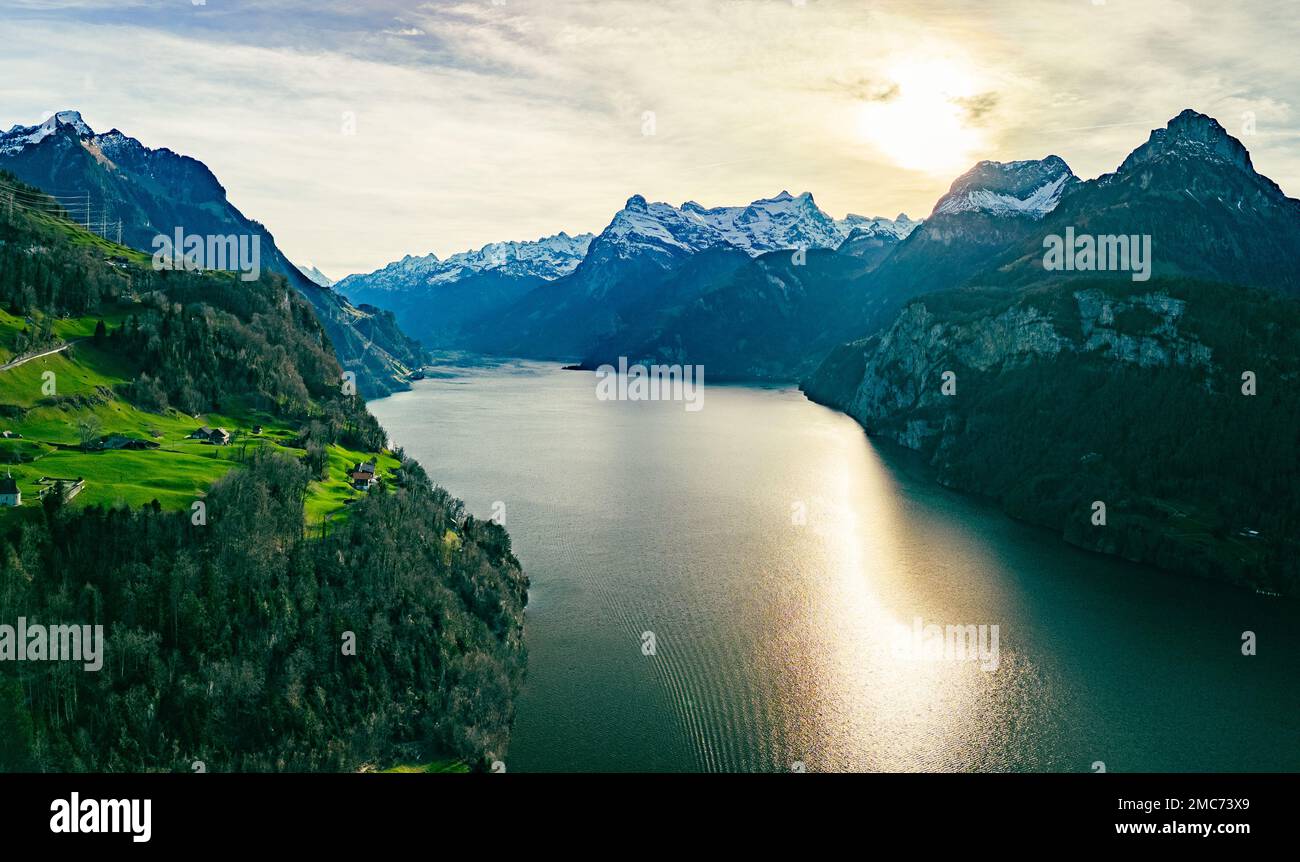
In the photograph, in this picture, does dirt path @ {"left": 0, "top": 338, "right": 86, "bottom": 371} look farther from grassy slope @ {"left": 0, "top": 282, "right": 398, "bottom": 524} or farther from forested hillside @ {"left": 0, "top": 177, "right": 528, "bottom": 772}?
grassy slope @ {"left": 0, "top": 282, "right": 398, "bottom": 524}

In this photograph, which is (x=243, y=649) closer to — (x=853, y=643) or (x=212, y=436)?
(x=212, y=436)

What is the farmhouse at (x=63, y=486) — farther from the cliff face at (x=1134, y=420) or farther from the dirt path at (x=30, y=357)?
the cliff face at (x=1134, y=420)

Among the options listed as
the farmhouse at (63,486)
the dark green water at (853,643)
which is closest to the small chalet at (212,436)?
the farmhouse at (63,486)

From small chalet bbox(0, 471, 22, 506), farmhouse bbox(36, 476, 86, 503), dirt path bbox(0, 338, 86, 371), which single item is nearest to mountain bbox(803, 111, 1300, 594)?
farmhouse bbox(36, 476, 86, 503)

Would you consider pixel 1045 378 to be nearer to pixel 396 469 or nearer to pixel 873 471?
pixel 873 471

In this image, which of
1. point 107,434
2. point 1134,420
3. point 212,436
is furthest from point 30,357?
point 1134,420
